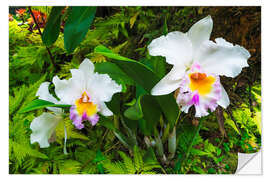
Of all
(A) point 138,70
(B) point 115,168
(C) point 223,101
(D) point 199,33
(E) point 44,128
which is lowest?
(B) point 115,168

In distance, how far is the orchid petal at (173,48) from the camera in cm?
57

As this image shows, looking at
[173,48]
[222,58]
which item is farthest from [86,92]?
[222,58]

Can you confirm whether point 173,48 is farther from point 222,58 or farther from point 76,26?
point 76,26

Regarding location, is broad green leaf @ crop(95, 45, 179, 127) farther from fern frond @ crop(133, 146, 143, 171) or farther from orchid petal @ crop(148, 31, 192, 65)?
fern frond @ crop(133, 146, 143, 171)

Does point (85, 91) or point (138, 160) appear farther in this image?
point (138, 160)

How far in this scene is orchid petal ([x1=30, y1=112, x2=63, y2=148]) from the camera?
2.32 ft

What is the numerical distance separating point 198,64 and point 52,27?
0.59m

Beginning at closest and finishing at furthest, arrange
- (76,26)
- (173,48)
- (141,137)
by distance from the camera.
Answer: (173,48) < (76,26) < (141,137)

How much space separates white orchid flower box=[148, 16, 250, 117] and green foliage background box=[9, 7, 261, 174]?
0.12m

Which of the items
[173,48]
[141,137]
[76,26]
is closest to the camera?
[173,48]

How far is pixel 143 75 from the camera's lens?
61 cm

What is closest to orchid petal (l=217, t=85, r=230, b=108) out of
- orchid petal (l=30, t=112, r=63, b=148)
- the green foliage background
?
the green foliage background
